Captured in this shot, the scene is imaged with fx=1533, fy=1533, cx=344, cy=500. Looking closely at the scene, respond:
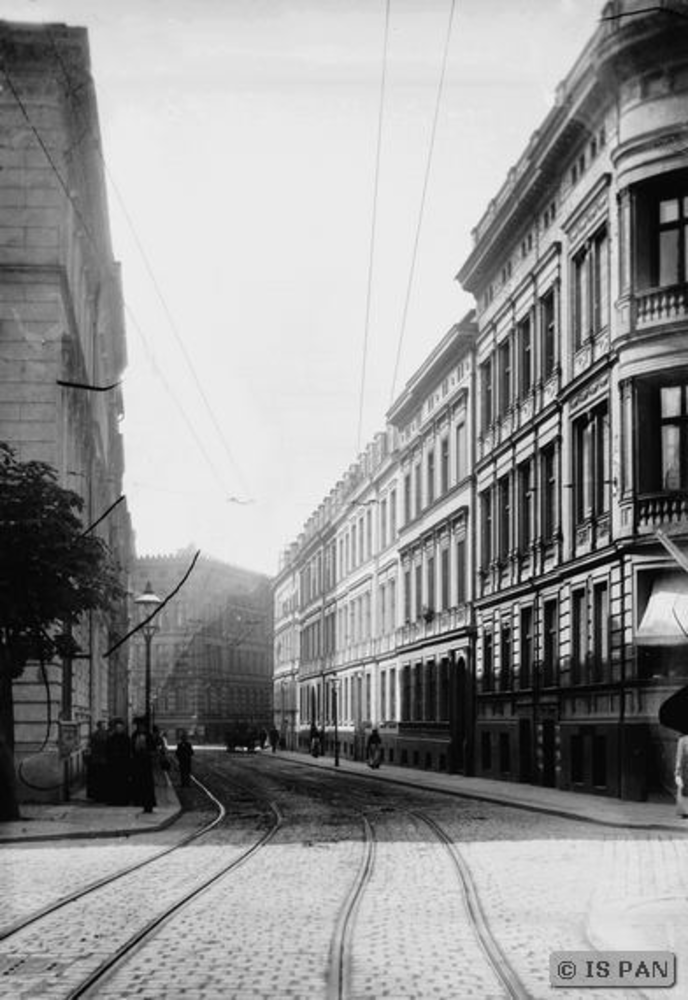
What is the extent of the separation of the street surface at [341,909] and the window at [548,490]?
479 inches

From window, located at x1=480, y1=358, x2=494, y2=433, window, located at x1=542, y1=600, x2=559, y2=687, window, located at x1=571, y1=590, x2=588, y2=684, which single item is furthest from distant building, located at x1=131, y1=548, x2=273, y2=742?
window, located at x1=571, y1=590, x2=588, y2=684

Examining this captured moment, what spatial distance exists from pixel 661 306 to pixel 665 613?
216 inches

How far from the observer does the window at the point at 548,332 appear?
34.2 meters

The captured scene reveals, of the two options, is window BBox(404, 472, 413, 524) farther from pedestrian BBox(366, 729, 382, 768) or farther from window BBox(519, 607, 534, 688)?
window BBox(519, 607, 534, 688)

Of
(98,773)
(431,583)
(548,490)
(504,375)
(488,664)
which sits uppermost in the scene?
(504,375)

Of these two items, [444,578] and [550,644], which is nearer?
[550,644]

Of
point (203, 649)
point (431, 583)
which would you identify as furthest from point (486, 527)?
point (203, 649)

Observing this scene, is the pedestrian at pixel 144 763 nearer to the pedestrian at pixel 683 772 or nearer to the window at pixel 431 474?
the pedestrian at pixel 683 772

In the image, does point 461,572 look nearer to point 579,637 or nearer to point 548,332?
point 548,332

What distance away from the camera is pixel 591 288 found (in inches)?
1207

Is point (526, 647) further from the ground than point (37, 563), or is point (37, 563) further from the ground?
point (37, 563)

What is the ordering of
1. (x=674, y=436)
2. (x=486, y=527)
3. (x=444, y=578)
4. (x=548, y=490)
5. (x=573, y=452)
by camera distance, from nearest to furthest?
(x=674, y=436)
(x=573, y=452)
(x=548, y=490)
(x=486, y=527)
(x=444, y=578)

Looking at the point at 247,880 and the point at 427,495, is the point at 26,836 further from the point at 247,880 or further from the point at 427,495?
the point at 427,495

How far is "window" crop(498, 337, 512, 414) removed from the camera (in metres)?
39.2
